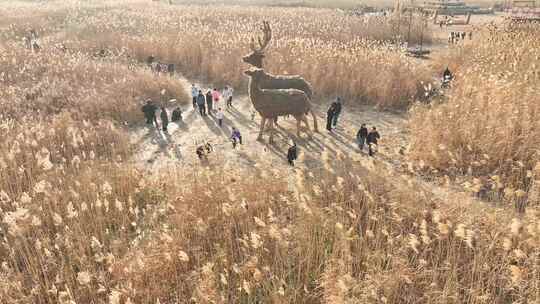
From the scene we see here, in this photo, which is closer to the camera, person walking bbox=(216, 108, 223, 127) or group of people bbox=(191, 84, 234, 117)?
person walking bbox=(216, 108, 223, 127)

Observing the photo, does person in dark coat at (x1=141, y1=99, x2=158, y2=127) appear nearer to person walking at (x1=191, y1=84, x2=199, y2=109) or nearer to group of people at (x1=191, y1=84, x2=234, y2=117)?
group of people at (x1=191, y1=84, x2=234, y2=117)

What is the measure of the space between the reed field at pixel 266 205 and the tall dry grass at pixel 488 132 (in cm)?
5

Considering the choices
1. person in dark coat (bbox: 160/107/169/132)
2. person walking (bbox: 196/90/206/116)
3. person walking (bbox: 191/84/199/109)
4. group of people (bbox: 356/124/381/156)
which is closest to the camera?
group of people (bbox: 356/124/381/156)

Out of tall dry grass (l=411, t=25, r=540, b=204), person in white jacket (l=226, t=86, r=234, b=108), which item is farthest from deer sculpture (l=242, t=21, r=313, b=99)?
tall dry grass (l=411, t=25, r=540, b=204)

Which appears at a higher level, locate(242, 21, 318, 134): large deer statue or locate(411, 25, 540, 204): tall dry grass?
locate(242, 21, 318, 134): large deer statue

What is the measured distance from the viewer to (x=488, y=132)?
25.2ft

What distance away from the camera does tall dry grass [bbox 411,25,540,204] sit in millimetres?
7164

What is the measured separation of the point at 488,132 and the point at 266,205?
5.24 metres

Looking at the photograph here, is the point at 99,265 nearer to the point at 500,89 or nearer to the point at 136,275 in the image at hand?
the point at 136,275

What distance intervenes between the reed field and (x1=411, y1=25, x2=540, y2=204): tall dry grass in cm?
5

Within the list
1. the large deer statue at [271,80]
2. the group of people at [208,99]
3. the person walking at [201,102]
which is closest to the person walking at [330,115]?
the large deer statue at [271,80]

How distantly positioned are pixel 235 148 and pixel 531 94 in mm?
7223

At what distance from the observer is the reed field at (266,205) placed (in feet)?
14.9

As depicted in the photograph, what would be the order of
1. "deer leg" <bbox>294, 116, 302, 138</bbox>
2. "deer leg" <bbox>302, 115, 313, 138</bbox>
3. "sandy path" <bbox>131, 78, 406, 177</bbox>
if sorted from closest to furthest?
"sandy path" <bbox>131, 78, 406, 177</bbox>, "deer leg" <bbox>294, 116, 302, 138</bbox>, "deer leg" <bbox>302, 115, 313, 138</bbox>
